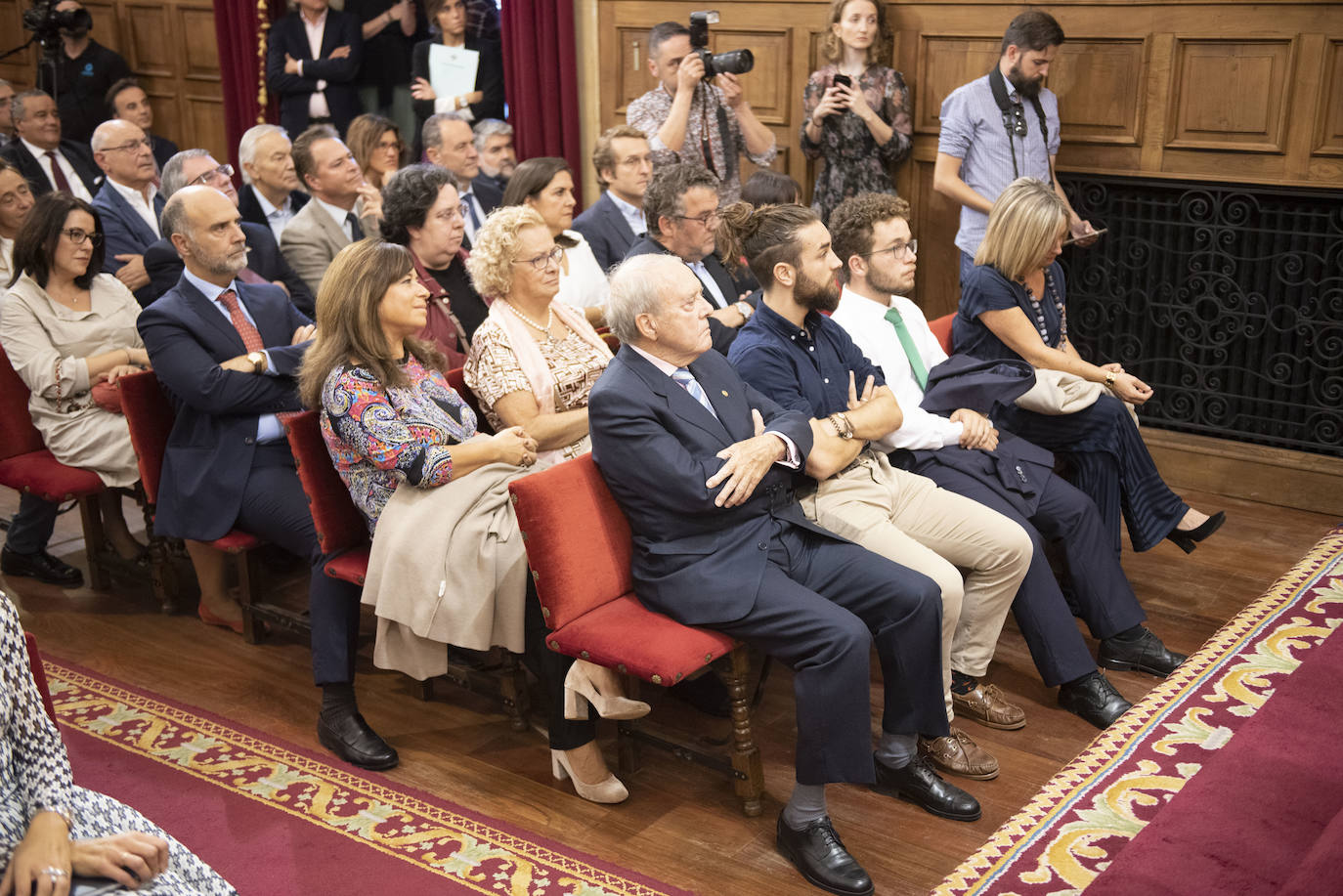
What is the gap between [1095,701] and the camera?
11.3 ft

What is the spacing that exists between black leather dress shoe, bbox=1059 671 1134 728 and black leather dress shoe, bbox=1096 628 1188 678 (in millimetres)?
219

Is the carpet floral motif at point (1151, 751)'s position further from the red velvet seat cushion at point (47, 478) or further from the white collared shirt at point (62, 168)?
the white collared shirt at point (62, 168)

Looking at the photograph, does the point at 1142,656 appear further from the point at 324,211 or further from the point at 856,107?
the point at 324,211

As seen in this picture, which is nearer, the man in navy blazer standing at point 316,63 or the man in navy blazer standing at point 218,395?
the man in navy blazer standing at point 218,395

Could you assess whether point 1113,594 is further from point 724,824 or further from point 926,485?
point 724,824

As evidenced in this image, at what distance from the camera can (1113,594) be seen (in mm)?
3697

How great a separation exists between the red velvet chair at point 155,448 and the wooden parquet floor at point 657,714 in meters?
0.13

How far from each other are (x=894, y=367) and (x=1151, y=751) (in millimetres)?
1226

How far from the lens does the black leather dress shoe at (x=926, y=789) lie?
118 inches

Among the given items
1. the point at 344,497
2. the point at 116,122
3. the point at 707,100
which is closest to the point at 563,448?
the point at 344,497

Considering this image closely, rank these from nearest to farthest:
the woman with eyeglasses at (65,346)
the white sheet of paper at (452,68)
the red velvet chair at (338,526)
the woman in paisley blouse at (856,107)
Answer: the red velvet chair at (338,526) → the woman with eyeglasses at (65,346) → the woman in paisley blouse at (856,107) → the white sheet of paper at (452,68)

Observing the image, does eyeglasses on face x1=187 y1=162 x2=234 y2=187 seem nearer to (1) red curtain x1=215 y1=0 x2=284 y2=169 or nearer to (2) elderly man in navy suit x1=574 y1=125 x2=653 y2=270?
(2) elderly man in navy suit x1=574 y1=125 x2=653 y2=270

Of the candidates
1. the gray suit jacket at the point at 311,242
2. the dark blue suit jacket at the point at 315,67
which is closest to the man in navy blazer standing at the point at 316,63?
the dark blue suit jacket at the point at 315,67

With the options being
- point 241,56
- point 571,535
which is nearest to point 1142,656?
point 571,535
